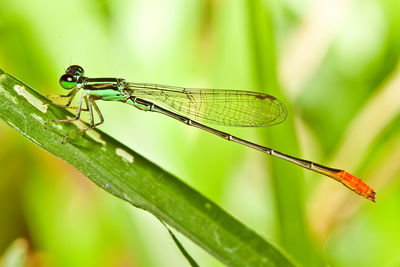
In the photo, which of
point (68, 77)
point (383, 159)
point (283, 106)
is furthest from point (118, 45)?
point (383, 159)

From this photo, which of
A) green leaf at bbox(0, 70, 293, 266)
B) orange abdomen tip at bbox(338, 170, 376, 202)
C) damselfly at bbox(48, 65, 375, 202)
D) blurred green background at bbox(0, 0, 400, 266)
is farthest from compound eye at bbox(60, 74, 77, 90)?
orange abdomen tip at bbox(338, 170, 376, 202)

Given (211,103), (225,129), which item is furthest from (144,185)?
(225,129)

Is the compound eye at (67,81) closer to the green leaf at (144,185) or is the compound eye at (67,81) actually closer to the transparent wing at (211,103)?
the transparent wing at (211,103)

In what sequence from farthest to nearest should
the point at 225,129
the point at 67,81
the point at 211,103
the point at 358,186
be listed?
the point at 225,129, the point at 211,103, the point at 358,186, the point at 67,81

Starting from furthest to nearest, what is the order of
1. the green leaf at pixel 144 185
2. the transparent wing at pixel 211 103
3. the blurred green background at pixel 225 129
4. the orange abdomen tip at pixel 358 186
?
1. the transparent wing at pixel 211 103
2. the blurred green background at pixel 225 129
3. the orange abdomen tip at pixel 358 186
4. the green leaf at pixel 144 185

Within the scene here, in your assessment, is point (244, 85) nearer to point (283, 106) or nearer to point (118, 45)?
point (283, 106)

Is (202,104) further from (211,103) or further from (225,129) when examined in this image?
(225,129)

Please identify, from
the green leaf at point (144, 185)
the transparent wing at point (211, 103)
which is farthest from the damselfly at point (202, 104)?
the green leaf at point (144, 185)
